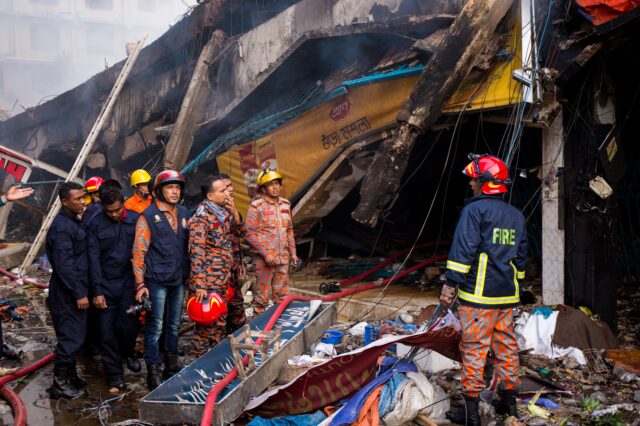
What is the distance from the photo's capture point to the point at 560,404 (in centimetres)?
504

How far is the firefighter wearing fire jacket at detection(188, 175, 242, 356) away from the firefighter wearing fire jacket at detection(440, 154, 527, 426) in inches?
90.8

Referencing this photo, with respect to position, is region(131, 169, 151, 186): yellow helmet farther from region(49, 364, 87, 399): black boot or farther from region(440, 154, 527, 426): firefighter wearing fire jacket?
region(440, 154, 527, 426): firefighter wearing fire jacket

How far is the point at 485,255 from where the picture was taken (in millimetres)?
4602

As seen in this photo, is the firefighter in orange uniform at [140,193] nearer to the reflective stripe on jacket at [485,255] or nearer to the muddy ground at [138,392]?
the muddy ground at [138,392]

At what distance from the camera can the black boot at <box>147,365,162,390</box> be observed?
5.47 meters

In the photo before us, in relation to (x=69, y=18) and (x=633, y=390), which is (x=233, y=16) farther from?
(x=69, y=18)

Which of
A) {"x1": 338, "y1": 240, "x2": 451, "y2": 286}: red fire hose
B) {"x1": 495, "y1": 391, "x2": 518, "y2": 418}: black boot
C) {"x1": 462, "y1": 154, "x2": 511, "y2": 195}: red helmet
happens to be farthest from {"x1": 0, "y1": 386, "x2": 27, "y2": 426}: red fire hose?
{"x1": 338, "y1": 240, "x2": 451, "y2": 286}: red fire hose

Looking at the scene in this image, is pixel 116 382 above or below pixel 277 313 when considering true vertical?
below

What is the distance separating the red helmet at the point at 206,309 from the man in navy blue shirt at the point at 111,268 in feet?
2.01

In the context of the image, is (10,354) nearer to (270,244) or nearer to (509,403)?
(270,244)

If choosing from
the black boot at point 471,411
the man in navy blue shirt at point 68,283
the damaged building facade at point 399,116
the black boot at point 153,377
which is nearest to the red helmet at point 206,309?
the black boot at point 153,377

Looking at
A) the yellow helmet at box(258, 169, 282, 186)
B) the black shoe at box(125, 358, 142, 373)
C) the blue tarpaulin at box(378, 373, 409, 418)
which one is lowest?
the black shoe at box(125, 358, 142, 373)

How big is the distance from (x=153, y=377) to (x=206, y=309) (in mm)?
791

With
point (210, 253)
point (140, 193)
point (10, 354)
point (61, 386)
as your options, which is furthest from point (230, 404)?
point (10, 354)
